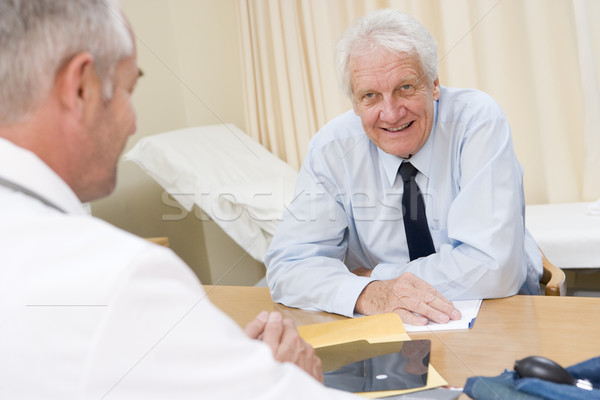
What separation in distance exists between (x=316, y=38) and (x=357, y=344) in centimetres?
244

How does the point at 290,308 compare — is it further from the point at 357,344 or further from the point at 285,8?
the point at 285,8

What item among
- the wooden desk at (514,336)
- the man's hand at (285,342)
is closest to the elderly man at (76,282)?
the man's hand at (285,342)

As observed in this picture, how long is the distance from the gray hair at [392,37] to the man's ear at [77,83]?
948 mm

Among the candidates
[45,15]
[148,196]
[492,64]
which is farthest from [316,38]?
[45,15]

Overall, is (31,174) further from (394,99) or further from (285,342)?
(394,99)

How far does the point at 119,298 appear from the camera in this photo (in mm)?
461

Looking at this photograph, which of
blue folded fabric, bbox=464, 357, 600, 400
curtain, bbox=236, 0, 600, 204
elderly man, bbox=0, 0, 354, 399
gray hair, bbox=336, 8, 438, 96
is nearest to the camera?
elderly man, bbox=0, 0, 354, 399

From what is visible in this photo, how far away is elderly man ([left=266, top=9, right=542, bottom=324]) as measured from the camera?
1285mm

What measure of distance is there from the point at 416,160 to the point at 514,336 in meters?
0.60

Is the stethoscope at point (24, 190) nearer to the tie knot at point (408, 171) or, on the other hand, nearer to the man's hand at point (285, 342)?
the man's hand at point (285, 342)

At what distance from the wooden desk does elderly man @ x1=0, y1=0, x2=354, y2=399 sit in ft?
1.29

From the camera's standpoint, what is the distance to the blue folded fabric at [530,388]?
0.69 metres

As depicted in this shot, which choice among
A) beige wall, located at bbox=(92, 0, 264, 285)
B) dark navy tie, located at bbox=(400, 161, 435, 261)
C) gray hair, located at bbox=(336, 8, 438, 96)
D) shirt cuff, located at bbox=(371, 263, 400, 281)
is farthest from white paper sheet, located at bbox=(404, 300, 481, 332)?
beige wall, located at bbox=(92, 0, 264, 285)

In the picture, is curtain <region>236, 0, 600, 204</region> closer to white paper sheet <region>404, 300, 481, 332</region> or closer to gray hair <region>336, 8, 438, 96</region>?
gray hair <region>336, 8, 438, 96</region>
